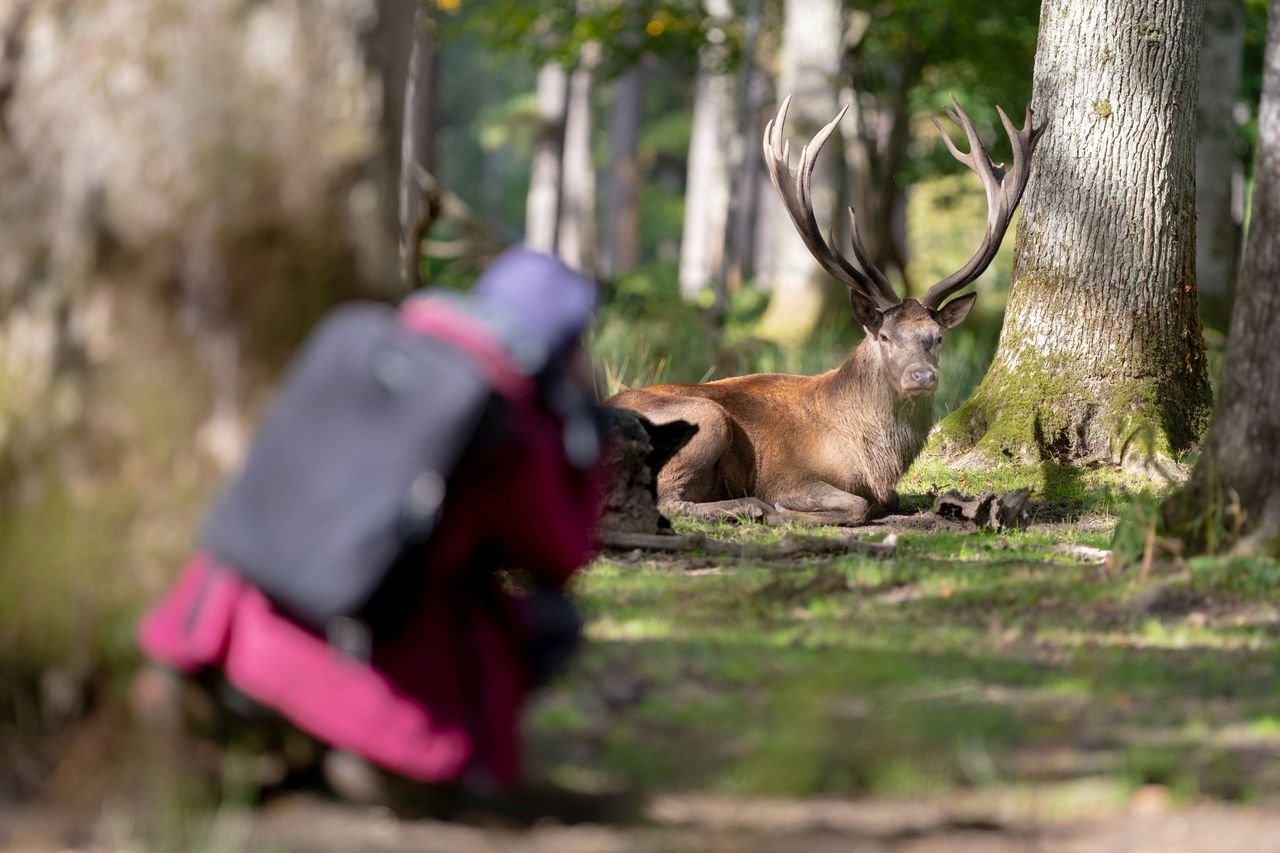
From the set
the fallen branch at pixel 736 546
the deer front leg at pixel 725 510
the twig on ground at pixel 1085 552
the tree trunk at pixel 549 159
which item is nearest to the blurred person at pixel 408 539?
the fallen branch at pixel 736 546

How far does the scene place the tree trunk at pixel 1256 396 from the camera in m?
6.30

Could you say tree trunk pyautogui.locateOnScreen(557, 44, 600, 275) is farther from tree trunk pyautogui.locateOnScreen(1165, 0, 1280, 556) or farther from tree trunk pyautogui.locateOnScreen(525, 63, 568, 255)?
tree trunk pyautogui.locateOnScreen(1165, 0, 1280, 556)

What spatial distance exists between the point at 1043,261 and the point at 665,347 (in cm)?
596

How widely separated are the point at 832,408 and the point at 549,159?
20.3 m

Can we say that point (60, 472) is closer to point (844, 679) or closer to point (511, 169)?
point (844, 679)

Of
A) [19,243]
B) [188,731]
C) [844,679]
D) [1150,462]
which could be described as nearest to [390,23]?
[19,243]

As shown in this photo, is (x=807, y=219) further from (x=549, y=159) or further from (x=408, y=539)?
(x=549, y=159)

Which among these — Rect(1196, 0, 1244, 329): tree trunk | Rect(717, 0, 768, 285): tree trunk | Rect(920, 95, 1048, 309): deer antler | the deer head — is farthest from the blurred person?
Rect(717, 0, 768, 285): tree trunk

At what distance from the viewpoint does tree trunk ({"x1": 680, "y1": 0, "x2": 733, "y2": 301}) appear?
26.7 m

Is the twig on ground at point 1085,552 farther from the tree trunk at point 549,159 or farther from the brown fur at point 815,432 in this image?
the tree trunk at point 549,159

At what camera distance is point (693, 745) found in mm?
4594

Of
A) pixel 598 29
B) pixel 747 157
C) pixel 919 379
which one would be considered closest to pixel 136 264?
pixel 919 379

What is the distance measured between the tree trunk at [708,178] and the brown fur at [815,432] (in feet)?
46.5

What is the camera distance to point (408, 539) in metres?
3.56
